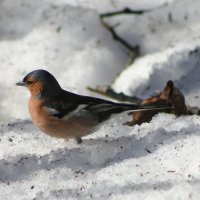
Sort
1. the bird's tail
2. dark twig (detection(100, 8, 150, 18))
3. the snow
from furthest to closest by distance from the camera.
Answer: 1. dark twig (detection(100, 8, 150, 18))
2. the bird's tail
3. the snow

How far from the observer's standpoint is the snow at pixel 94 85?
3.79m

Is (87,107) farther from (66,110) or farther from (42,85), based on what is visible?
(42,85)

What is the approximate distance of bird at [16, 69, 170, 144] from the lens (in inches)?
178

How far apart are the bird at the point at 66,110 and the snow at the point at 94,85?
0.13 m

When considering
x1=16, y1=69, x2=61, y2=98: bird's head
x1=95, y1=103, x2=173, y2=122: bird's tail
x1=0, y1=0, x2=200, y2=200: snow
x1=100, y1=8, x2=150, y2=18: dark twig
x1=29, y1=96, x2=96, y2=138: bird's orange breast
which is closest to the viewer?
x1=0, y1=0, x2=200, y2=200: snow

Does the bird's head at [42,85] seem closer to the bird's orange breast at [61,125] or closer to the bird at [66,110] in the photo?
the bird at [66,110]

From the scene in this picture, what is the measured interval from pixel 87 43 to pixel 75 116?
241cm

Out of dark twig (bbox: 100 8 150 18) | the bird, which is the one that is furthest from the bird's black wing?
dark twig (bbox: 100 8 150 18)

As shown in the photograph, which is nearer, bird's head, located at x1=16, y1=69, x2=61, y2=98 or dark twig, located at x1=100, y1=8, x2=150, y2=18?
bird's head, located at x1=16, y1=69, x2=61, y2=98

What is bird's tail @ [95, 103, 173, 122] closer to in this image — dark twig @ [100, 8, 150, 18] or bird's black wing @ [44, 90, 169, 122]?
bird's black wing @ [44, 90, 169, 122]

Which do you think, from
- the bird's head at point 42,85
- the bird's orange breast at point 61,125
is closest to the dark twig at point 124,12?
the bird's head at point 42,85

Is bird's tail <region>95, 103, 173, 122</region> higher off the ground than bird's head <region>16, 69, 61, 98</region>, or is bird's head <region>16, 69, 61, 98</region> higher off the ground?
bird's head <region>16, 69, 61, 98</region>

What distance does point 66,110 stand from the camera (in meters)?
4.57

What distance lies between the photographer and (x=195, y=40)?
6492 mm
